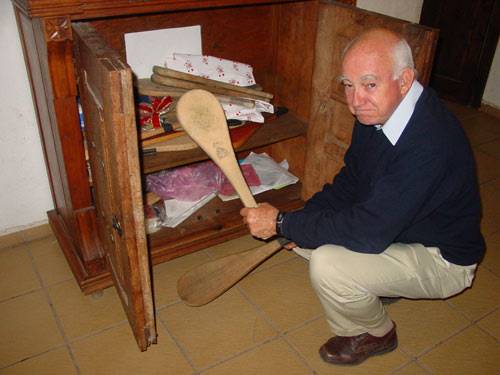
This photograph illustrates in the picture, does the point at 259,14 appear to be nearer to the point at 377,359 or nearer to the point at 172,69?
the point at 172,69

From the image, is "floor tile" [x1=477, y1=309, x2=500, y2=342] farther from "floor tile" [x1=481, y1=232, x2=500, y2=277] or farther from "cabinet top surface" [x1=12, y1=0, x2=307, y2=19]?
"cabinet top surface" [x1=12, y1=0, x2=307, y2=19]

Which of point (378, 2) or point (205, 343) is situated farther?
point (378, 2)

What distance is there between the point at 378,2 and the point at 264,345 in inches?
57.8

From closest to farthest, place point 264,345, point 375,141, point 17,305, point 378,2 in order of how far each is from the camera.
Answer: point 375,141 < point 264,345 < point 17,305 < point 378,2

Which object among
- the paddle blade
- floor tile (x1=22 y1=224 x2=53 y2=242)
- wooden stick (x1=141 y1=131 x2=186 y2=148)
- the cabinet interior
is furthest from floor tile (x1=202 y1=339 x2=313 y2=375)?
floor tile (x1=22 y1=224 x2=53 y2=242)

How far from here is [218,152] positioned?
54.3 inches

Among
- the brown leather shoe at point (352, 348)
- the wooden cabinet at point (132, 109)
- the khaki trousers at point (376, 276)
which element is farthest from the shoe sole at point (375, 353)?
the wooden cabinet at point (132, 109)

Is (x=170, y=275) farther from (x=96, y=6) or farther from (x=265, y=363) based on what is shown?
(x=96, y=6)

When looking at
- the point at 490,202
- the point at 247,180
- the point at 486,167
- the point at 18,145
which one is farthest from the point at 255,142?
the point at 486,167

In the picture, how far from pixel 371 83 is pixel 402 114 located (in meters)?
0.12

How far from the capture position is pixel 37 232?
1.89 meters

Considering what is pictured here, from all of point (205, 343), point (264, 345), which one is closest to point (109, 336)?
point (205, 343)

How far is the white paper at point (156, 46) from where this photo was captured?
163cm

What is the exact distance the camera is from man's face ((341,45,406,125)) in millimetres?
1101
